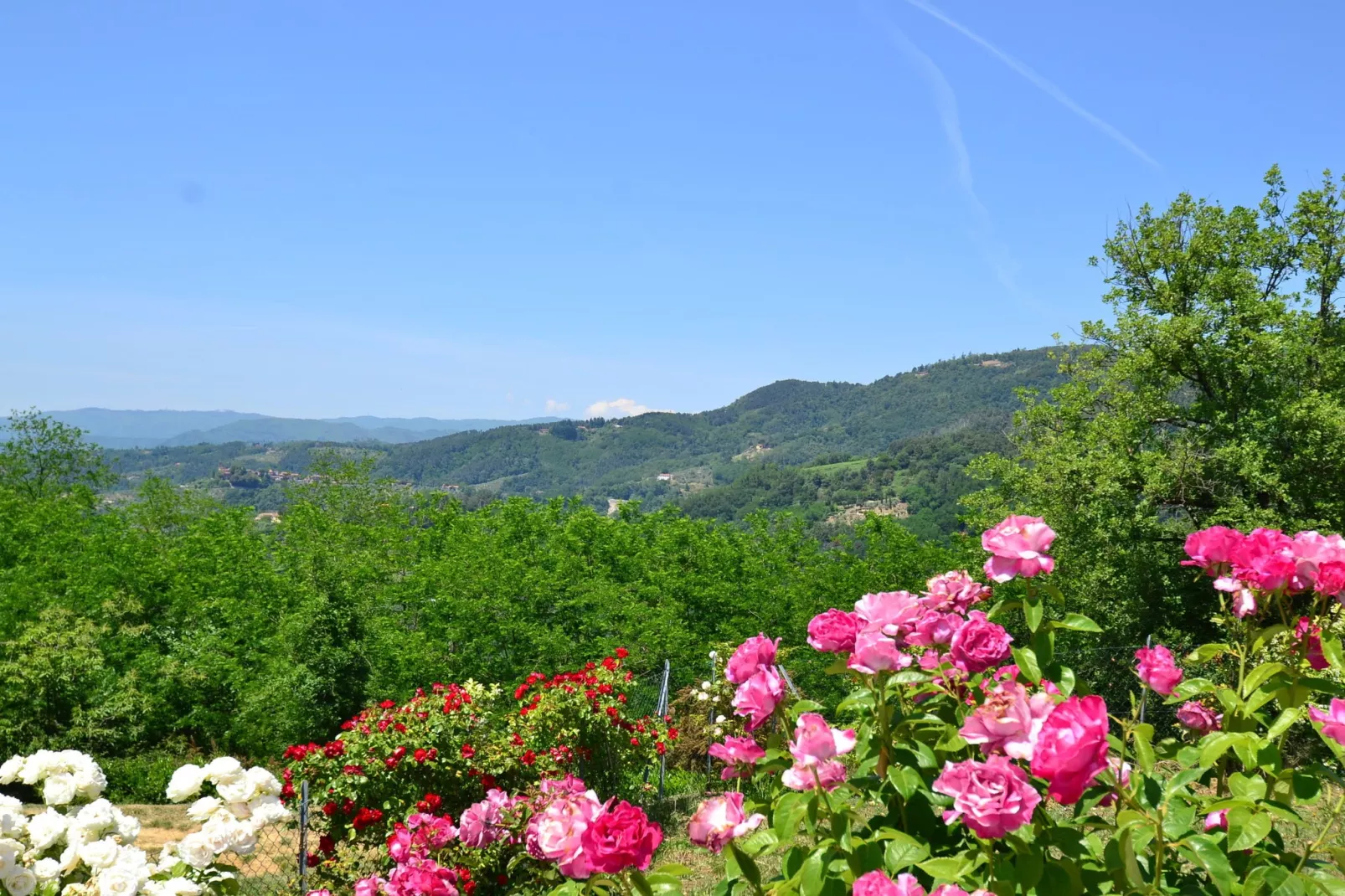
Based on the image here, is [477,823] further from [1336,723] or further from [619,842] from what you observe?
[1336,723]

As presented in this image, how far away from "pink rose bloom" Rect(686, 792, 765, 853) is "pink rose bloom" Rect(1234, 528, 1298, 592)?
1.31 meters

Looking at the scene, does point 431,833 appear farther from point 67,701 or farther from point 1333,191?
point 1333,191

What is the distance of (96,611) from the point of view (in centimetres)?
1703

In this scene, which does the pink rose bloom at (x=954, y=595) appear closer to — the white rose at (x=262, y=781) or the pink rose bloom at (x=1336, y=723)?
the pink rose bloom at (x=1336, y=723)

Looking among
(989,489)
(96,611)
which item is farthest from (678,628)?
(96,611)

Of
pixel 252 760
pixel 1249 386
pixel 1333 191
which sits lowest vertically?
pixel 252 760

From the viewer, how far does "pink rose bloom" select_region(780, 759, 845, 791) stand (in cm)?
190

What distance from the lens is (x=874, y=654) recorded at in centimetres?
187

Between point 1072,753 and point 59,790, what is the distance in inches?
106

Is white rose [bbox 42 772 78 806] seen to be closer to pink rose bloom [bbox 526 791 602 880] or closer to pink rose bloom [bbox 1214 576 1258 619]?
pink rose bloom [bbox 526 791 602 880]

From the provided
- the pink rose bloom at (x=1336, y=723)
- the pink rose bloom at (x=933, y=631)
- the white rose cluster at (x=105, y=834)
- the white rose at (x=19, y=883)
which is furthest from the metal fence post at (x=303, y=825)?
the pink rose bloom at (x=1336, y=723)

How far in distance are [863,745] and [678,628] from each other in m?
12.6

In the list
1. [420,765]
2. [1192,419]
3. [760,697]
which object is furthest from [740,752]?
[1192,419]

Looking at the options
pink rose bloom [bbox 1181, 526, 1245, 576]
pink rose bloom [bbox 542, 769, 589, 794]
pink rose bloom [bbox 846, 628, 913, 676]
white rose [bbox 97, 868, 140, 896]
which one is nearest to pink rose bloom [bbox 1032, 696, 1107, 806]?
pink rose bloom [bbox 846, 628, 913, 676]
